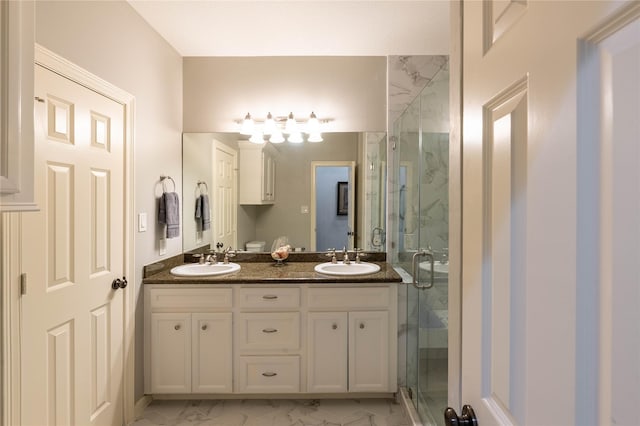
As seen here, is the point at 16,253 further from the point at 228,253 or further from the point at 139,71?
the point at 228,253

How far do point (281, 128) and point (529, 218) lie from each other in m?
2.54

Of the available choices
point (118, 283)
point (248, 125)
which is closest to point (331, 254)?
point (248, 125)

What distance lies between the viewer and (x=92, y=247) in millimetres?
1794

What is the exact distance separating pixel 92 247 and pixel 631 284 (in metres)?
2.09

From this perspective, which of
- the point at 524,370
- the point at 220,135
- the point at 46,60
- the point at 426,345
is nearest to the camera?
the point at 524,370

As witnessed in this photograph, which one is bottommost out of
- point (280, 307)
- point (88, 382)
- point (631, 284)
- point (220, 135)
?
point (88, 382)

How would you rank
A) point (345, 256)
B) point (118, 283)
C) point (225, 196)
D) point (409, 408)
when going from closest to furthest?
point (118, 283), point (409, 408), point (345, 256), point (225, 196)

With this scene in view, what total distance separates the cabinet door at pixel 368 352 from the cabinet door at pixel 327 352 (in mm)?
54

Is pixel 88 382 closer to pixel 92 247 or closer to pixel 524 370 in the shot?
pixel 92 247

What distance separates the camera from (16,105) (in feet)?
2.44

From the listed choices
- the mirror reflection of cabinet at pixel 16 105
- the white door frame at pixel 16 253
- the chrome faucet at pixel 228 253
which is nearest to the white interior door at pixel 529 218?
the mirror reflection of cabinet at pixel 16 105

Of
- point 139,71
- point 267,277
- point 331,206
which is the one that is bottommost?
point 267,277

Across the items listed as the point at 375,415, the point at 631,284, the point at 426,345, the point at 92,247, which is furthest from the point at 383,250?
the point at 631,284

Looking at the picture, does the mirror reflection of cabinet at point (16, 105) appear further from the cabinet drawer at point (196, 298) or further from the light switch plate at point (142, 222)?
the cabinet drawer at point (196, 298)
